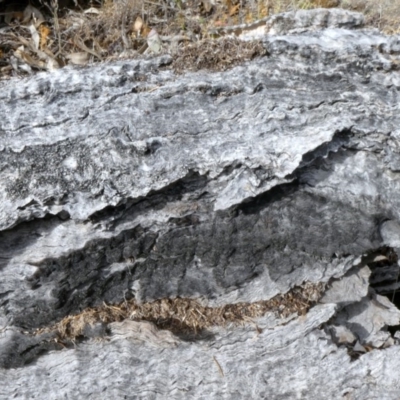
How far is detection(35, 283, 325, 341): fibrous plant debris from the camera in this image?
252 cm

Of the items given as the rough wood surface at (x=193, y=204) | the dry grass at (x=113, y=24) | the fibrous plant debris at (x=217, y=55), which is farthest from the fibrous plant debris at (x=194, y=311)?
the dry grass at (x=113, y=24)

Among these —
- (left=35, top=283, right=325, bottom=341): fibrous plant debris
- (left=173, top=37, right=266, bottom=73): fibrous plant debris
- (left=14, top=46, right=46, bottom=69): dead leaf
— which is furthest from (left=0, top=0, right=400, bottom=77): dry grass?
(left=35, top=283, right=325, bottom=341): fibrous plant debris

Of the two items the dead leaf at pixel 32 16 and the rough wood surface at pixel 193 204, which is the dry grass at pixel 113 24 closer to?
the dead leaf at pixel 32 16

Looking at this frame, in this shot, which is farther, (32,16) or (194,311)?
(32,16)

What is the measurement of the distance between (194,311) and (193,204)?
586mm

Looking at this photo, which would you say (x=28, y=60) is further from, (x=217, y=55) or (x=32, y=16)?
(x=217, y=55)

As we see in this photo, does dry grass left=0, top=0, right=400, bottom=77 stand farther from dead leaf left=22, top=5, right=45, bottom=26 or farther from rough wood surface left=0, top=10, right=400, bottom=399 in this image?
rough wood surface left=0, top=10, right=400, bottom=399

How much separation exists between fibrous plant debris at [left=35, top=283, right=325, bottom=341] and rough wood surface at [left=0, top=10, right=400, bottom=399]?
0.14ft

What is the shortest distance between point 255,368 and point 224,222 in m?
0.70

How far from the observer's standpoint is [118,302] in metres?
2.57

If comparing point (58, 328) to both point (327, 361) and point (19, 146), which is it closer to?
point (19, 146)

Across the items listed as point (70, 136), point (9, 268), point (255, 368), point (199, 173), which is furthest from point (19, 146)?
point (255, 368)

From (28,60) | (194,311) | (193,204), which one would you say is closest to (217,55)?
(193,204)

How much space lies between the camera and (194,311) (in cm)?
258
